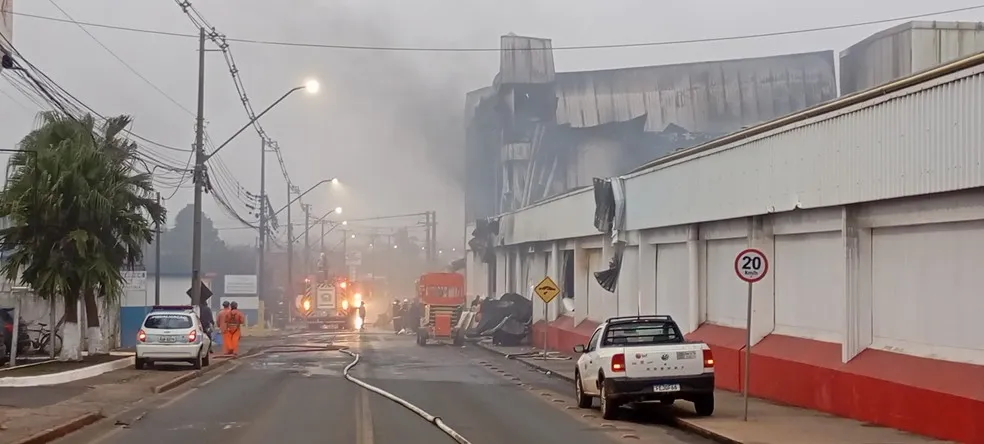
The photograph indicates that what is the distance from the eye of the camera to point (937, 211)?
1633 centimetres

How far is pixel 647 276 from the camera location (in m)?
32.6

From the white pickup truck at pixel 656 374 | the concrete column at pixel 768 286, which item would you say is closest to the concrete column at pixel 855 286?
the white pickup truck at pixel 656 374

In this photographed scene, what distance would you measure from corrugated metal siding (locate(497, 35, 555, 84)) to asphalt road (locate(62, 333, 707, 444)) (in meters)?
37.6

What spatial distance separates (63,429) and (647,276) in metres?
18.9

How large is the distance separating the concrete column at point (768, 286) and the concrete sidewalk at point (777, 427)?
7.47 ft

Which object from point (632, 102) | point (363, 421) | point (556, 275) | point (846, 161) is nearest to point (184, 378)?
point (363, 421)

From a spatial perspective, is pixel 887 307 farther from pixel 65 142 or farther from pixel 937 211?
pixel 65 142

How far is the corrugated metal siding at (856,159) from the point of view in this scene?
14.9m

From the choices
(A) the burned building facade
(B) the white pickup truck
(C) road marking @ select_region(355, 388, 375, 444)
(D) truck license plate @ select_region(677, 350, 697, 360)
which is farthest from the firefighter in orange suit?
(A) the burned building facade

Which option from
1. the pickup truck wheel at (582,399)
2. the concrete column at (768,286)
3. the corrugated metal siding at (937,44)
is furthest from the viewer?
the corrugated metal siding at (937,44)

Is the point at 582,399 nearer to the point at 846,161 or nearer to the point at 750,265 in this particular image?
the point at 750,265

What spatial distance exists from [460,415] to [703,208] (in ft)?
30.6

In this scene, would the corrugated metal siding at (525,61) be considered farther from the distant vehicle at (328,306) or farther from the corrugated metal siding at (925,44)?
the corrugated metal siding at (925,44)

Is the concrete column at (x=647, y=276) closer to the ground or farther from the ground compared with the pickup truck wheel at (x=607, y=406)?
farther from the ground
